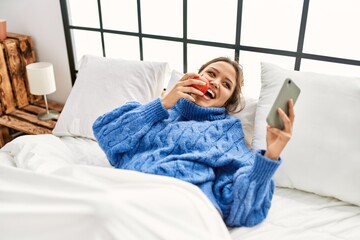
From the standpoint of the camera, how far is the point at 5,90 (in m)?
2.22

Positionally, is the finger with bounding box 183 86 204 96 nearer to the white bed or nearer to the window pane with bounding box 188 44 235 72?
the white bed

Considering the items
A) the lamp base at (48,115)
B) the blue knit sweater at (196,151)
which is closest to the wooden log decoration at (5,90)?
→ the lamp base at (48,115)

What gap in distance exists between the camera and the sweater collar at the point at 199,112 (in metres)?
1.31

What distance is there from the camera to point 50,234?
0.86 m

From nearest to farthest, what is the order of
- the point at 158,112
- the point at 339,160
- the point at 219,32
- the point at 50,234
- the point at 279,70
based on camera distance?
the point at 50,234, the point at 339,160, the point at 158,112, the point at 279,70, the point at 219,32

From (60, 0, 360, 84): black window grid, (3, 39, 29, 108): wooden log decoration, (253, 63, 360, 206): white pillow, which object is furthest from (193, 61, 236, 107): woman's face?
(3, 39, 29, 108): wooden log decoration

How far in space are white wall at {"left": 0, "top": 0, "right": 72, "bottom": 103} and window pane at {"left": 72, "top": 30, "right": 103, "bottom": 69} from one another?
8 centimetres

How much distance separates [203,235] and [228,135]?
19.3 inches

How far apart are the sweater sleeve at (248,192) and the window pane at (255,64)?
75 centimetres

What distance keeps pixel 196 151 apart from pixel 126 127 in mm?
285

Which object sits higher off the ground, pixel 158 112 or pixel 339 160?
pixel 158 112

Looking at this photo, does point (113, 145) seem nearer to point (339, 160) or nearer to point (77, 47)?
point (339, 160)

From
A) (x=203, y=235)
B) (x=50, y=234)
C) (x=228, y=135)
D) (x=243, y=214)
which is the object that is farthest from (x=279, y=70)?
(x=50, y=234)

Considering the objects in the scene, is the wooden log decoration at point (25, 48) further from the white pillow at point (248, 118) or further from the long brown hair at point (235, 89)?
the white pillow at point (248, 118)
